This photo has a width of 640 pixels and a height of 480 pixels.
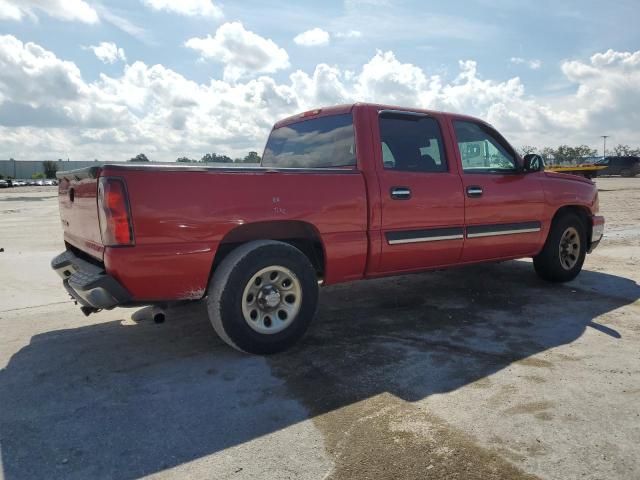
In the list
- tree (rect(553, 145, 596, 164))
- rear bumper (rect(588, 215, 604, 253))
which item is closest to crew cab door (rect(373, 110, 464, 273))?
rear bumper (rect(588, 215, 604, 253))

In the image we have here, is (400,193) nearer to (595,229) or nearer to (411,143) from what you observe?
(411,143)

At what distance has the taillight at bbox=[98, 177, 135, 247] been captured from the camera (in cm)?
318

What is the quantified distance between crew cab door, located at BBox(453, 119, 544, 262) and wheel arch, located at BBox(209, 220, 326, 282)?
164 centimetres

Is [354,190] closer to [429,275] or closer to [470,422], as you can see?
[470,422]

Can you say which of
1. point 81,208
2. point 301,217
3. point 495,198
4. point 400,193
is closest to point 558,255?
point 495,198

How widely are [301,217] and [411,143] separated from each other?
1465 millimetres

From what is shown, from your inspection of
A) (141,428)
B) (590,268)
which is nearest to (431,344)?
(141,428)

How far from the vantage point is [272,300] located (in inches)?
149

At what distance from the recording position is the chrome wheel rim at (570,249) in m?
A: 5.98

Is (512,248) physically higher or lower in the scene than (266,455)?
higher

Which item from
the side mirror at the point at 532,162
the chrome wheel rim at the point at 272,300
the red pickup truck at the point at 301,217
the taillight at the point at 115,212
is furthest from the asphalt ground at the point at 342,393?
the side mirror at the point at 532,162

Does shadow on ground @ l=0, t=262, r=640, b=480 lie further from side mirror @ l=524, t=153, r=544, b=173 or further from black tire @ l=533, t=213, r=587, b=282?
side mirror @ l=524, t=153, r=544, b=173

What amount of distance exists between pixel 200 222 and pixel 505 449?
2272 millimetres

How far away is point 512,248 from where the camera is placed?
5391 millimetres
